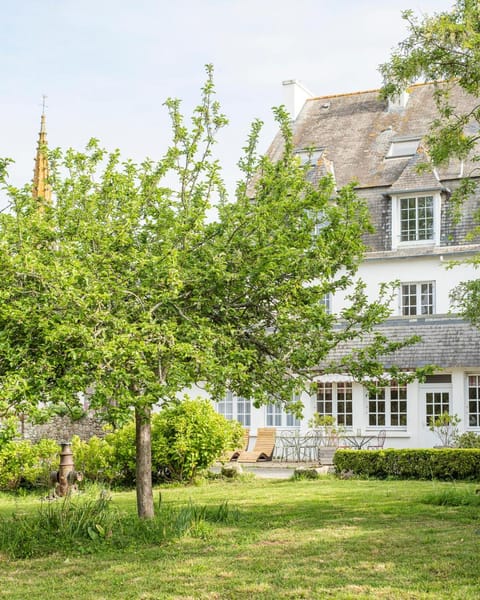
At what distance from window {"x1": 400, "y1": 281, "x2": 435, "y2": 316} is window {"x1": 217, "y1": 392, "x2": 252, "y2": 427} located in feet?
22.2

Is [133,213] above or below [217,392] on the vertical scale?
above

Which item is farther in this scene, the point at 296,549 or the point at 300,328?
the point at 300,328

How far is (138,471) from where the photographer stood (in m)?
12.7

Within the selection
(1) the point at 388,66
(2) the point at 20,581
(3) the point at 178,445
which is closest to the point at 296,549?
(2) the point at 20,581

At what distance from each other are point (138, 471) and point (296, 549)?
2.82 m

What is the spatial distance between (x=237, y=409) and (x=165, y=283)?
70.7 ft

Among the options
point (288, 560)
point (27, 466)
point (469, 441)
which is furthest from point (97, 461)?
point (288, 560)

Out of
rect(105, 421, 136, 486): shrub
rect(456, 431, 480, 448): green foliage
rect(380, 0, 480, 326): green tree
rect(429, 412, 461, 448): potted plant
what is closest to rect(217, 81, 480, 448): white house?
rect(429, 412, 461, 448): potted plant

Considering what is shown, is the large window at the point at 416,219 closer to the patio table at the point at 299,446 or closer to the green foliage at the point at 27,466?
the patio table at the point at 299,446

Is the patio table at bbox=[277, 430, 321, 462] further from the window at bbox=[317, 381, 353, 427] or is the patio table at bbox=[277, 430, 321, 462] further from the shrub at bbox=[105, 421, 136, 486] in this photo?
the shrub at bbox=[105, 421, 136, 486]

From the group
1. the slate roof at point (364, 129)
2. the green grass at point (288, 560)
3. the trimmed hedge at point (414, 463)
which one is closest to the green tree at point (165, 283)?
the green grass at point (288, 560)

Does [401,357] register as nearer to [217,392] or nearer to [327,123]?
[327,123]

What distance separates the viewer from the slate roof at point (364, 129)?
108 ft

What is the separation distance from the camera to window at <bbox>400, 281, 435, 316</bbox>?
1211 inches
